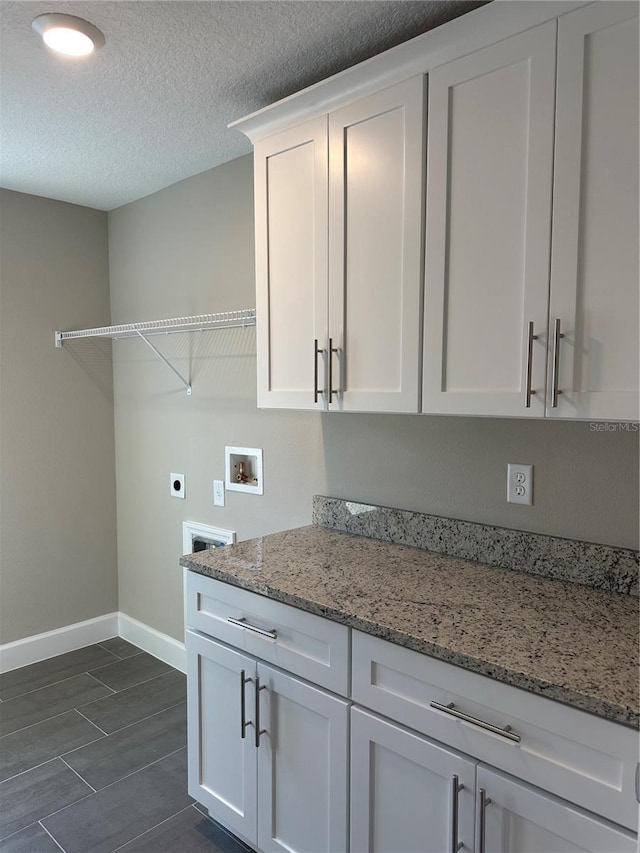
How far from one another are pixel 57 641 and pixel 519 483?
109 inches

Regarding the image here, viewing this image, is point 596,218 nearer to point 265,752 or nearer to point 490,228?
point 490,228

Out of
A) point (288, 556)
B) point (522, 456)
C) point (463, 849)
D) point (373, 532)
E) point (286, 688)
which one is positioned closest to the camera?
point (463, 849)

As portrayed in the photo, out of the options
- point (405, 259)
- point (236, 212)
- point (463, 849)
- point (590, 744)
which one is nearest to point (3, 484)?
point (236, 212)

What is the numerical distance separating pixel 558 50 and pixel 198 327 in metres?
1.85

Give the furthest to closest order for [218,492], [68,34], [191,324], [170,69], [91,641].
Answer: [91,641] → [218,492] → [191,324] → [170,69] → [68,34]

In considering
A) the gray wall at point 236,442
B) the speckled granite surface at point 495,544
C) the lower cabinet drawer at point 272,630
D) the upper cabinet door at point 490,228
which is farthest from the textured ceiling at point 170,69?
the lower cabinet drawer at point 272,630

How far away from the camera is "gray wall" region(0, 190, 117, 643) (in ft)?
9.95

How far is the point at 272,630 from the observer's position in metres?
1.64

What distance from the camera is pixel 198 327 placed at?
8.95ft

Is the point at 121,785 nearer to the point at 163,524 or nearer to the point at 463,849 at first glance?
the point at 163,524

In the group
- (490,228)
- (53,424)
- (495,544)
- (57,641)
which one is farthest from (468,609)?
(57,641)

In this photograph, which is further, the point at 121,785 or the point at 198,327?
the point at 198,327

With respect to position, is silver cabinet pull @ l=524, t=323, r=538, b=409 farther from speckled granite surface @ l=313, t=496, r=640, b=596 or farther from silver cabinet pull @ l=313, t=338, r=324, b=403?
silver cabinet pull @ l=313, t=338, r=324, b=403

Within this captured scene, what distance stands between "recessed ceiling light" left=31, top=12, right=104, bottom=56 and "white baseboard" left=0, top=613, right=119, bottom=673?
2.81 m
